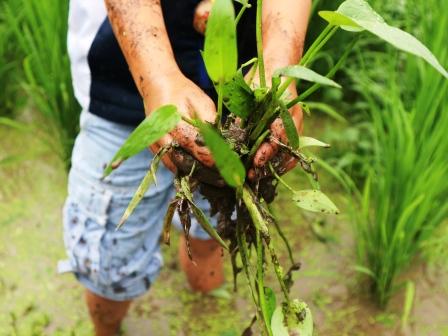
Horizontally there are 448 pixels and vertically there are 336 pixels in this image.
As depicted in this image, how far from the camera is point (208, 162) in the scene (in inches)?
29.8

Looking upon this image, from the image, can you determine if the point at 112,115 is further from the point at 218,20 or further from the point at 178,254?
the point at 178,254

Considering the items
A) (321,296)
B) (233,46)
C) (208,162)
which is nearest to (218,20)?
(233,46)

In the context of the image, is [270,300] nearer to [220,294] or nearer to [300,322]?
[300,322]

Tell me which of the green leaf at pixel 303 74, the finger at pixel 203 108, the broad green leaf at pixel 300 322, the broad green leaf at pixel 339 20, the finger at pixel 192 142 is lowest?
the broad green leaf at pixel 300 322

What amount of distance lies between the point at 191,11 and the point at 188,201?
420 mm

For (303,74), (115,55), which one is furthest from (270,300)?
(115,55)

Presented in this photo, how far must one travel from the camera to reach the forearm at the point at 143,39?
0.84 m

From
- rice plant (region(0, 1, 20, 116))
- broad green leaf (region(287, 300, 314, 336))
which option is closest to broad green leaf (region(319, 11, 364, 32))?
broad green leaf (region(287, 300, 314, 336))

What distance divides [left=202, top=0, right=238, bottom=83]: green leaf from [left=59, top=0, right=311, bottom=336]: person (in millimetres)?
122

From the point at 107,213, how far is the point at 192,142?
1.50 ft

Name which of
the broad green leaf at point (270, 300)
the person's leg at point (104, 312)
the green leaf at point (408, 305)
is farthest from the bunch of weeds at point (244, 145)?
the green leaf at point (408, 305)

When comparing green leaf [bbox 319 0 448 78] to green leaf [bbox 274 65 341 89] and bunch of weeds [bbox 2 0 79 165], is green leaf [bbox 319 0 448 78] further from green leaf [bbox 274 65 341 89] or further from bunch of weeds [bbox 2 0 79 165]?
bunch of weeds [bbox 2 0 79 165]

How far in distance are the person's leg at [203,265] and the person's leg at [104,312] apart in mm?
226

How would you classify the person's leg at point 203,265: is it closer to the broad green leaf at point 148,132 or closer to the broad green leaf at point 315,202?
the broad green leaf at point 315,202
